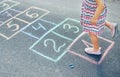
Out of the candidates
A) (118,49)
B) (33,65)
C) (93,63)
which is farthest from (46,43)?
(118,49)

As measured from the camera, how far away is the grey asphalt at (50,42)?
3213 mm

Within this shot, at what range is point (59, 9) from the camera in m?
4.47

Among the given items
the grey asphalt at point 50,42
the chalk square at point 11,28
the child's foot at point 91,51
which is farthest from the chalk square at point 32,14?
the child's foot at point 91,51

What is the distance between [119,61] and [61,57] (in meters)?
0.76

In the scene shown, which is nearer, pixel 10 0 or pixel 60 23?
pixel 60 23

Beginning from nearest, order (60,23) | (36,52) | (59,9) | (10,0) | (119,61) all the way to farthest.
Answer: (119,61)
(36,52)
(60,23)
(59,9)
(10,0)

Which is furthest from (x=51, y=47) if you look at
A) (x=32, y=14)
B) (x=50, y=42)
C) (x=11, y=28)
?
(x=32, y=14)

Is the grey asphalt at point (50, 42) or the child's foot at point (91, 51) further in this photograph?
the child's foot at point (91, 51)

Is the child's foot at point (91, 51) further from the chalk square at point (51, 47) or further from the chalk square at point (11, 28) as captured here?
the chalk square at point (11, 28)

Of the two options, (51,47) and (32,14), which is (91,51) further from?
(32,14)

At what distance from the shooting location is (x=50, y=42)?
3.69m

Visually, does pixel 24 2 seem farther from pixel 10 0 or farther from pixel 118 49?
pixel 118 49

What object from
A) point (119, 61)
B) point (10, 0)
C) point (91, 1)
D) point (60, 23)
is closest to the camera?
point (91, 1)

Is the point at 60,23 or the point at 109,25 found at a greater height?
the point at 109,25
